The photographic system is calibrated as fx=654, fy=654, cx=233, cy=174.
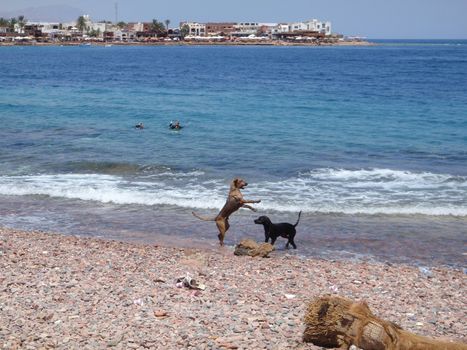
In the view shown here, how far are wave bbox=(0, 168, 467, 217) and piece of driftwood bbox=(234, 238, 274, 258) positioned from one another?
4.25 meters

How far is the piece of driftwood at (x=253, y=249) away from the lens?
1333cm

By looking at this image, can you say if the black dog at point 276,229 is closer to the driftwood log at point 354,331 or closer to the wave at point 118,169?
the driftwood log at point 354,331

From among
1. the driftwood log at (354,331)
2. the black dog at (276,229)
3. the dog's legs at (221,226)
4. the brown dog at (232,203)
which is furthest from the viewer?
the dog's legs at (221,226)

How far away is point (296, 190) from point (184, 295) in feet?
34.0

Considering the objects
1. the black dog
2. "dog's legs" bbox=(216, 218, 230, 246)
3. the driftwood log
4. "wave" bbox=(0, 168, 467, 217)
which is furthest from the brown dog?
the driftwood log

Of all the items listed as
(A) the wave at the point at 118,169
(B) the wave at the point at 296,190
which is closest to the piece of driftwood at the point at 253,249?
(B) the wave at the point at 296,190

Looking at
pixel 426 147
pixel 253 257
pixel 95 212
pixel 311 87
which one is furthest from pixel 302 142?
pixel 311 87

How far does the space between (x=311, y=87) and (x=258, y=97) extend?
10.9 m

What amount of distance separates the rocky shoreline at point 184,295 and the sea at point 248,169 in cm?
160

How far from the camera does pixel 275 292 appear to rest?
10.5 m

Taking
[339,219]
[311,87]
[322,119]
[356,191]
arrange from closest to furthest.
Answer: [339,219]
[356,191]
[322,119]
[311,87]

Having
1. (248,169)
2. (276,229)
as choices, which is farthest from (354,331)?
(248,169)

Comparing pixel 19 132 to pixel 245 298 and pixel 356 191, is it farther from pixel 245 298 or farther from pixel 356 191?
pixel 245 298

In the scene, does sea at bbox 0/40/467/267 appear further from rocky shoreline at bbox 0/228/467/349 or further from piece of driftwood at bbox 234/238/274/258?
rocky shoreline at bbox 0/228/467/349
